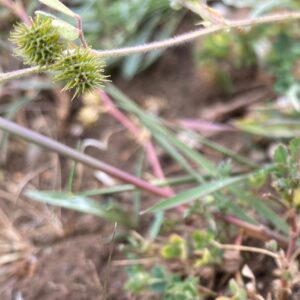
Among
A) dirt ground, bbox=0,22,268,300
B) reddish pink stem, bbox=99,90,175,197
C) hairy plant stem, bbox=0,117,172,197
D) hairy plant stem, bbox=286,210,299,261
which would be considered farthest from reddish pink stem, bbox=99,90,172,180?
hairy plant stem, bbox=286,210,299,261

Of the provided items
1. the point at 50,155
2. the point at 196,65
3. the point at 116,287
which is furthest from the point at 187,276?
the point at 196,65

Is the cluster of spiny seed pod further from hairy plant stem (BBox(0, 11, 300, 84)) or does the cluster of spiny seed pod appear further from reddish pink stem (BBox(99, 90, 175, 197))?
reddish pink stem (BBox(99, 90, 175, 197))

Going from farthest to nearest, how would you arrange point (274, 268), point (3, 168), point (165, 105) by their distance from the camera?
1. point (165, 105)
2. point (3, 168)
3. point (274, 268)

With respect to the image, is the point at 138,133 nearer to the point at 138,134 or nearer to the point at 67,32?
the point at 138,134

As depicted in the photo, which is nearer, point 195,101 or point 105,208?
point 105,208

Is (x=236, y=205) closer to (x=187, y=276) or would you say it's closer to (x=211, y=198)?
(x=211, y=198)

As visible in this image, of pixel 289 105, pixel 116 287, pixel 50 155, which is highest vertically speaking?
pixel 289 105

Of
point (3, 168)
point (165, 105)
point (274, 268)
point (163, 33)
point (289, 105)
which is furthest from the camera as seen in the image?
point (163, 33)

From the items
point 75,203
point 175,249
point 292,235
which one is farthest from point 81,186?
point 292,235
